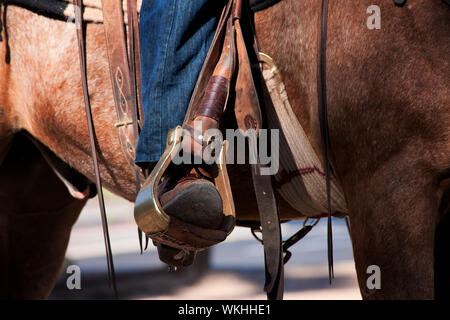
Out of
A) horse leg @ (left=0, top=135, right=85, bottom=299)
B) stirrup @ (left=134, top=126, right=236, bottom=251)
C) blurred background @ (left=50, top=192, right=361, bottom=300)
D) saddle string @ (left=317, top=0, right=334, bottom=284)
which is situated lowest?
blurred background @ (left=50, top=192, right=361, bottom=300)

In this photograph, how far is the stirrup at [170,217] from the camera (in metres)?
1.84

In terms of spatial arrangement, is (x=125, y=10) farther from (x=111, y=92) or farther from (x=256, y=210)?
(x=256, y=210)

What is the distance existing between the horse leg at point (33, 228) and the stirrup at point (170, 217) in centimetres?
134

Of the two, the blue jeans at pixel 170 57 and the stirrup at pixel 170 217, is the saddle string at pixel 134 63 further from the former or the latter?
the stirrup at pixel 170 217

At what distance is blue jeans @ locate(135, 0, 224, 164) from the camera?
6.38ft

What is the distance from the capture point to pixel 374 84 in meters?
1.76

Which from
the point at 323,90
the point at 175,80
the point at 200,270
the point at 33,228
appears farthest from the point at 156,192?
the point at 200,270

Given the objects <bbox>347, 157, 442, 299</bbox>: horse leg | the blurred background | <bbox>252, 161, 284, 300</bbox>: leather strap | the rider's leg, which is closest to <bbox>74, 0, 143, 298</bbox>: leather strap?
the rider's leg

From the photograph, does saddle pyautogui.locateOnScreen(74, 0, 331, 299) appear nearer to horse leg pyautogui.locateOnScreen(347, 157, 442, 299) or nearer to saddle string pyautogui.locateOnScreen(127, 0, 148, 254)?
horse leg pyautogui.locateOnScreen(347, 157, 442, 299)

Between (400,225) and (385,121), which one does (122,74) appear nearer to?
(385,121)

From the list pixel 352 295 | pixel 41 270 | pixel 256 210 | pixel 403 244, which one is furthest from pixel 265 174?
pixel 352 295

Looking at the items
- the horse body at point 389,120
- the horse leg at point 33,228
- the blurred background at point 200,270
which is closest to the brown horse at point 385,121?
the horse body at point 389,120

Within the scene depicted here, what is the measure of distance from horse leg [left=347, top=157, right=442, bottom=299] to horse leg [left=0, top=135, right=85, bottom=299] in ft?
5.75

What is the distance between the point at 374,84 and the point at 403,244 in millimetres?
438
